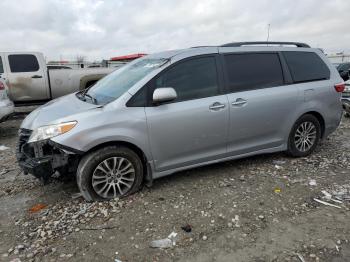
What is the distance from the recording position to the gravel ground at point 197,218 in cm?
298

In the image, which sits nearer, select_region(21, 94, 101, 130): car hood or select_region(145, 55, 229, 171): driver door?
select_region(21, 94, 101, 130): car hood

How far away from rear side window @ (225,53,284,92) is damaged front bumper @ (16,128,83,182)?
7.31 feet

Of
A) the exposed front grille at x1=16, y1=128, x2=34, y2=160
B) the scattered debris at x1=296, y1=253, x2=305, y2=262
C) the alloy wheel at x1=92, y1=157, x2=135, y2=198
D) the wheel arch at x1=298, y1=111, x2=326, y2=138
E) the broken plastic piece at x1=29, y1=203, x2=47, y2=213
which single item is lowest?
the scattered debris at x1=296, y1=253, x2=305, y2=262

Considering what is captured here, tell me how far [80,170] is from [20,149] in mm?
902

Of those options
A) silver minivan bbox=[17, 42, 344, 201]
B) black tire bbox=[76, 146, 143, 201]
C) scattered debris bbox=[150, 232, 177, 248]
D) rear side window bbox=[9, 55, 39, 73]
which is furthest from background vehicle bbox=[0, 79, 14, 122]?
scattered debris bbox=[150, 232, 177, 248]

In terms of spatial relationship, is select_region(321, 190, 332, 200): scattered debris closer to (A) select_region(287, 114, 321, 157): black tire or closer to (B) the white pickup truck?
(A) select_region(287, 114, 321, 157): black tire

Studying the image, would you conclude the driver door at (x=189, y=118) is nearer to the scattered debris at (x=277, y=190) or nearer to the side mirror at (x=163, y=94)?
the side mirror at (x=163, y=94)

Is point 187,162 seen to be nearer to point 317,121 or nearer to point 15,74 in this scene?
point 317,121

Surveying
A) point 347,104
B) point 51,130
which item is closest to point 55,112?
point 51,130

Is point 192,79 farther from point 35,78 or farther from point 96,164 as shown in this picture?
point 35,78

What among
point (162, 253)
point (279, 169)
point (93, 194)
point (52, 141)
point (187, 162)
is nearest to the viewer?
point (162, 253)

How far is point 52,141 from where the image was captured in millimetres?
3535

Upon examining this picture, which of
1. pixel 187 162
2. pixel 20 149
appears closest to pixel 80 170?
pixel 20 149

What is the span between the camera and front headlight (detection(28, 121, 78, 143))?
140 inches
